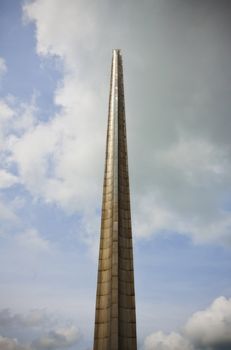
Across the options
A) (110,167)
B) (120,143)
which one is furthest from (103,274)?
(120,143)

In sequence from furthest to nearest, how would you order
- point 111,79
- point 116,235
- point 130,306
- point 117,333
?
point 111,79, point 116,235, point 130,306, point 117,333

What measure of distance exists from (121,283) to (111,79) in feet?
56.2

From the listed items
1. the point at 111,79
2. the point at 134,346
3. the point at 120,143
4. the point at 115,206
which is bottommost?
the point at 134,346

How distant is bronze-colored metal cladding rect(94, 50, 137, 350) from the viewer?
64.5ft

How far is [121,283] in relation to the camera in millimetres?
20922

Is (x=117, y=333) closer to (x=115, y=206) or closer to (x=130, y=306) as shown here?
(x=130, y=306)

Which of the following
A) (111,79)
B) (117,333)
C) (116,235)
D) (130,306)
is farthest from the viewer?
(111,79)

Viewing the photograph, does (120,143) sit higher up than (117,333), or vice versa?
(120,143)

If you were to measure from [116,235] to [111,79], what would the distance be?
1436 cm

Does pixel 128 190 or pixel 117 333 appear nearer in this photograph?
pixel 117 333

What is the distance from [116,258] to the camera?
2123 centimetres

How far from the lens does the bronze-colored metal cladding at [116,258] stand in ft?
64.5

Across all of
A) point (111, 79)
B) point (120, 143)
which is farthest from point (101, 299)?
point (111, 79)

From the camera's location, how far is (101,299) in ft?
68.5
